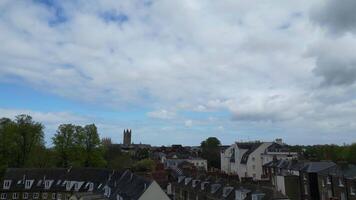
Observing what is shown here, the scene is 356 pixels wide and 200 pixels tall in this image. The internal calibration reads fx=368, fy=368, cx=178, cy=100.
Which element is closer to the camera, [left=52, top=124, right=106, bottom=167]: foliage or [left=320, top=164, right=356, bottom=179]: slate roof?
[left=320, top=164, right=356, bottom=179]: slate roof

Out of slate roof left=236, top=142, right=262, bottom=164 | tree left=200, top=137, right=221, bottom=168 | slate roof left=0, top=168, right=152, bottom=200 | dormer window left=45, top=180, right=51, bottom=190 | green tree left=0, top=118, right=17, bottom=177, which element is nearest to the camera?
slate roof left=0, top=168, right=152, bottom=200

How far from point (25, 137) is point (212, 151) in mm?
80429

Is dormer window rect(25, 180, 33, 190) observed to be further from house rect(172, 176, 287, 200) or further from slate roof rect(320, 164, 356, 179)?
slate roof rect(320, 164, 356, 179)

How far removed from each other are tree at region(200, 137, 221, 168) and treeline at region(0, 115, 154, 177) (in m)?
60.8

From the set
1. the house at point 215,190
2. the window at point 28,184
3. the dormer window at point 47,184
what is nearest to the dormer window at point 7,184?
the window at point 28,184

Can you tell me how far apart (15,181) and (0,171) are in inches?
295

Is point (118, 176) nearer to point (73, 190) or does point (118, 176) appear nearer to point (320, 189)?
point (73, 190)

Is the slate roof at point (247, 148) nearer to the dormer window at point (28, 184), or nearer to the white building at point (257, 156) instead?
the white building at point (257, 156)

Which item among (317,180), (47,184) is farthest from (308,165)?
(47,184)

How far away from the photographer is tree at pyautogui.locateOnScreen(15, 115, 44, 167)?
72.5m

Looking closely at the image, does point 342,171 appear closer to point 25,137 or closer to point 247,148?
point 247,148

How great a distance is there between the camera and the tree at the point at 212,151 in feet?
433

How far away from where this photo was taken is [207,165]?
130 meters

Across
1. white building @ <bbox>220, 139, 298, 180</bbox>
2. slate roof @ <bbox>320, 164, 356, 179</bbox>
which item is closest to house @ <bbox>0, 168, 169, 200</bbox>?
slate roof @ <bbox>320, 164, 356, 179</bbox>
